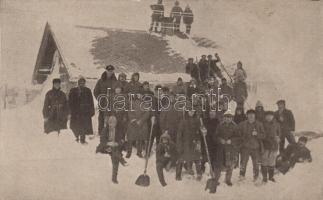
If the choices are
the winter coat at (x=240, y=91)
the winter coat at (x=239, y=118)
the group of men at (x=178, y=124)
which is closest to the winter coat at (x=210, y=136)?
the group of men at (x=178, y=124)

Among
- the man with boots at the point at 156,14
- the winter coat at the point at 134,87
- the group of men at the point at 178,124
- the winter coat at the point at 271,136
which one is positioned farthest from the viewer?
the winter coat at the point at 271,136

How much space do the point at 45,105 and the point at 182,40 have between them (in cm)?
135

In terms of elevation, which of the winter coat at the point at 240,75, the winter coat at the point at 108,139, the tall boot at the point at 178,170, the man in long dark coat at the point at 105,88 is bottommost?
the tall boot at the point at 178,170

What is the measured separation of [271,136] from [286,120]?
23cm

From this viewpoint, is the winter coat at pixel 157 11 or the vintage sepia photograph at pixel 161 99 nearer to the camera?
the vintage sepia photograph at pixel 161 99

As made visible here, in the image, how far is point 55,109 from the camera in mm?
3779

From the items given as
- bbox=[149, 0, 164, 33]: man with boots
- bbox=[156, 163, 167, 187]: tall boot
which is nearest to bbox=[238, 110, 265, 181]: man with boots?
bbox=[156, 163, 167, 187]: tall boot

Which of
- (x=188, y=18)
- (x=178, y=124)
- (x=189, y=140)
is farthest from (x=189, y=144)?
(x=188, y=18)

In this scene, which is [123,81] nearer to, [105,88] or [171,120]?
[105,88]

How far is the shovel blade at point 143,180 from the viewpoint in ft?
12.7

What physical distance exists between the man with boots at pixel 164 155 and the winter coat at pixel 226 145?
0.41 m

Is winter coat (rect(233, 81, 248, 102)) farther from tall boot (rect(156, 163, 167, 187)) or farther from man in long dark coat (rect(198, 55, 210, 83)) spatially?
tall boot (rect(156, 163, 167, 187))

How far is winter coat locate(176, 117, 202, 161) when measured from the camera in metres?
3.96

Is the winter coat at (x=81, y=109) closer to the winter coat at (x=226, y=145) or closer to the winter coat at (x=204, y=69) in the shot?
the winter coat at (x=204, y=69)
